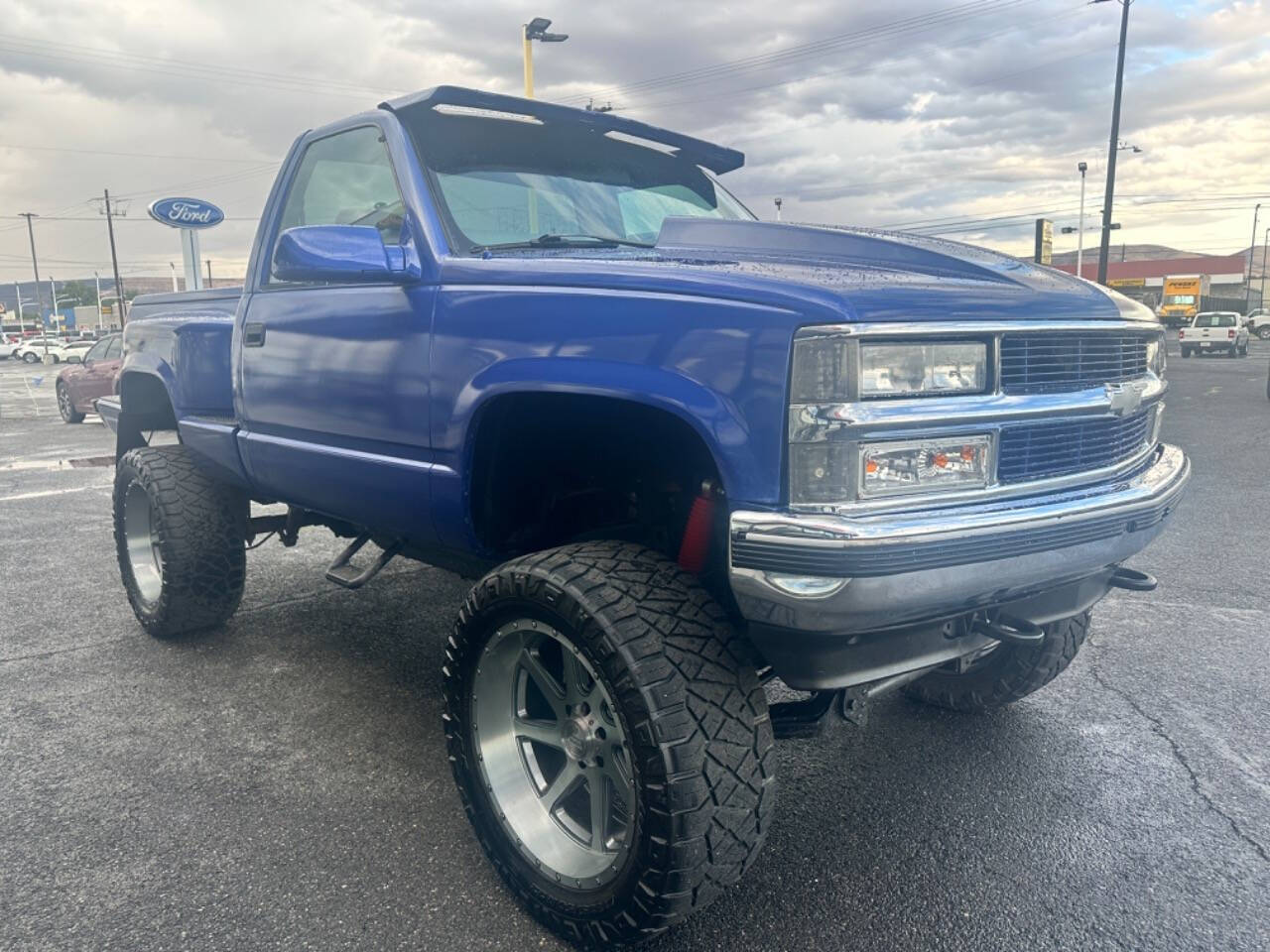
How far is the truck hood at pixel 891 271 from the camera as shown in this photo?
79.3 inches

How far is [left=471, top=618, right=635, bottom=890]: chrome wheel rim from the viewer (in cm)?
228

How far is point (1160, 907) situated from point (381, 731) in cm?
244

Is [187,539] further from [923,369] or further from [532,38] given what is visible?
[532,38]

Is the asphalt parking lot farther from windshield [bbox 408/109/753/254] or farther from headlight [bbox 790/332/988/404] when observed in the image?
windshield [bbox 408/109/753/254]

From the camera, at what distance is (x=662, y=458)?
2568mm

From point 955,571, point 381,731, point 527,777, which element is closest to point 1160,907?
point 955,571

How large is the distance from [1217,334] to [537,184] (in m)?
34.5

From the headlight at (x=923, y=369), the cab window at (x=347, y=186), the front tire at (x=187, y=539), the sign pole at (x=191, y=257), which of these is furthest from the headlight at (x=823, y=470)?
the sign pole at (x=191, y=257)

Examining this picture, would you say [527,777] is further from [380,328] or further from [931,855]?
[380,328]

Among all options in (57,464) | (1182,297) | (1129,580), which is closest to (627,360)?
(1129,580)

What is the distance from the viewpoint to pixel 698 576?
7.80ft

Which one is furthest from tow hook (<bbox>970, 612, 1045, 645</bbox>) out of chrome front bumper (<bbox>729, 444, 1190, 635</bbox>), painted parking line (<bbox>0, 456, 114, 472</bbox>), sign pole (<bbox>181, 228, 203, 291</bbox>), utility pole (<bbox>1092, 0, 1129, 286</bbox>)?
utility pole (<bbox>1092, 0, 1129, 286</bbox>)

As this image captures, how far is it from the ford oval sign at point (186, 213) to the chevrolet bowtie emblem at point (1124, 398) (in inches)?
601

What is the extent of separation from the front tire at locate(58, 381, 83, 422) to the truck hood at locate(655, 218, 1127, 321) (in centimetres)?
1561
